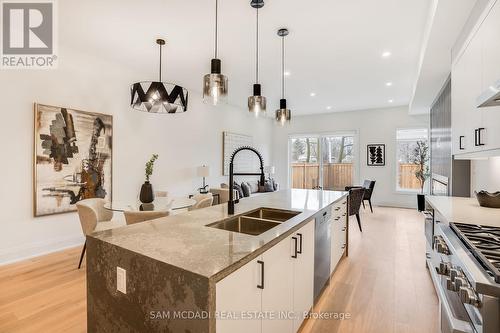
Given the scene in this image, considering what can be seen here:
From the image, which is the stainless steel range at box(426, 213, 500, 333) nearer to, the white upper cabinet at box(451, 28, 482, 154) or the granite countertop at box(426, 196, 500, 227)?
the granite countertop at box(426, 196, 500, 227)

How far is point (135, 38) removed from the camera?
3355 millimetres

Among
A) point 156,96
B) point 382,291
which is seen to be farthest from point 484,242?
point 156,96

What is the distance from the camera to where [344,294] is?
2.52 metres

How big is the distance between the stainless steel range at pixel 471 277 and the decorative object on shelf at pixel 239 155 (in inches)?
216

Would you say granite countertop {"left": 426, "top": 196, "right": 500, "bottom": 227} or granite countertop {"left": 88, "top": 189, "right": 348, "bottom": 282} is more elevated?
granite countertop {"left": 426, "top": 196, "right": 500, "bottom": 227}

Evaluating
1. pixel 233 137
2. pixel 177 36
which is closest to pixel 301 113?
pixel 233 137

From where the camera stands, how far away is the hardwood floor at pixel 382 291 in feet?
6.72

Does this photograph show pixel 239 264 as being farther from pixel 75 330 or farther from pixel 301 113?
pixel 301 113

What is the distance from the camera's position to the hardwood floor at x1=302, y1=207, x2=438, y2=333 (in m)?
2.05

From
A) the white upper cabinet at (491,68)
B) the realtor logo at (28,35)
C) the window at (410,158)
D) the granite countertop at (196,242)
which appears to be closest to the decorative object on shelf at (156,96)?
the realtor logo at (28,35)

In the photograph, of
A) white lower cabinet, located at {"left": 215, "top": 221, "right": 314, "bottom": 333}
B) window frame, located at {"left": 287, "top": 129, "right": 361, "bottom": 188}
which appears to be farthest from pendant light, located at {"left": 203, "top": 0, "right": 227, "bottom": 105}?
window frame, located at {"left": 287, "top": 129, "right": 361, "bottom": 188}

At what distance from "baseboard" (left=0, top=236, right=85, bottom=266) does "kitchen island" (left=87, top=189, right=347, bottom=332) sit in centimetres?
281

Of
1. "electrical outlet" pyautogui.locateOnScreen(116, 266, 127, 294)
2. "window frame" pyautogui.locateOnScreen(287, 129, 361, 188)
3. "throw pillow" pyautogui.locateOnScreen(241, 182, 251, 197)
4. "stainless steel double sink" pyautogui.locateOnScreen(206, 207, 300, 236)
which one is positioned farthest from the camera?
"window frame" pyautogui.locateOnScreen(287, 129, 361, 188)

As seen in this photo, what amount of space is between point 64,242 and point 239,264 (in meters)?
3.77
